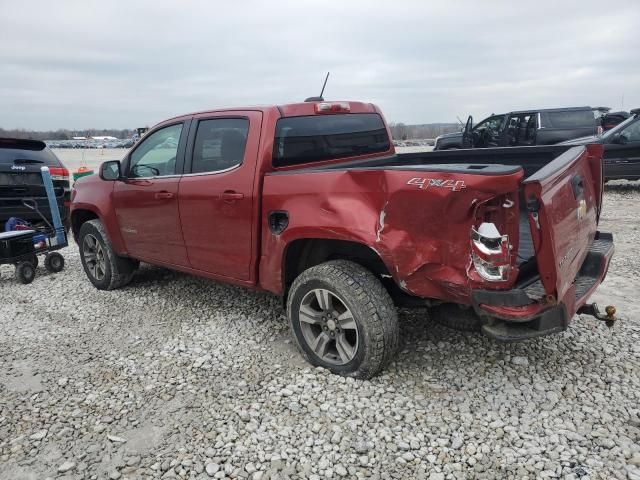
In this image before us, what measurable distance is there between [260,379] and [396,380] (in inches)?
36.3

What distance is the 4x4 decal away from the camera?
8.16 ft

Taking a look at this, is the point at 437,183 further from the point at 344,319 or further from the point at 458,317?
the point at 344,319

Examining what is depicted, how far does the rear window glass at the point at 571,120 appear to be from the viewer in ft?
41.2

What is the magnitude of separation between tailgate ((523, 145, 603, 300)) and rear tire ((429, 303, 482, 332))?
538 millimetres

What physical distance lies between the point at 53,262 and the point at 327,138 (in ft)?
13.7

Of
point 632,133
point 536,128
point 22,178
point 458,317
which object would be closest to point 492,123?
point 536,128

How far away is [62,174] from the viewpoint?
754 cm

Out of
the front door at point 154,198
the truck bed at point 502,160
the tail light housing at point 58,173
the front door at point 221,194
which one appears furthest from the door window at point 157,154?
the tail light housing at point 58,173

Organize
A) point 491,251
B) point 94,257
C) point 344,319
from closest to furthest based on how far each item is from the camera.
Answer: point 491,251, point 344,319, point 94,257

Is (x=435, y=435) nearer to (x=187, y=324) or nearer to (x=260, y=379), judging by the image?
(x=260, y=379)

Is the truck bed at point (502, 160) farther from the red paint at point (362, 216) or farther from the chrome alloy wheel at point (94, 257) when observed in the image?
the chrome alloy wheel at point (94, 257)

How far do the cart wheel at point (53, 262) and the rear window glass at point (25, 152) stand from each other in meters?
1.72

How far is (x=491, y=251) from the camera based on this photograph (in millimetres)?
2502

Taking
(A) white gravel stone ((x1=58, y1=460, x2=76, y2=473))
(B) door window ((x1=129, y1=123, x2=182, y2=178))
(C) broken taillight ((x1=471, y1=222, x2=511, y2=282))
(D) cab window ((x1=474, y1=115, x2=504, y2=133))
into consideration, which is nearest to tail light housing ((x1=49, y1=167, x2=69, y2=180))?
(B) door window ((x1=129, y1=123, x2=182, y2=178))
